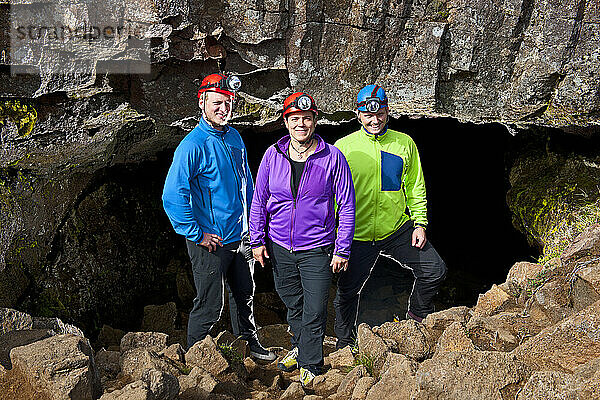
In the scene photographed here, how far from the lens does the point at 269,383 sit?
4484mm

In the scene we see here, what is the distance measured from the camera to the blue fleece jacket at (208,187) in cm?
405

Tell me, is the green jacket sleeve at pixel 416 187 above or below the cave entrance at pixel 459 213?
above

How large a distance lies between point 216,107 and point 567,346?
2844mm

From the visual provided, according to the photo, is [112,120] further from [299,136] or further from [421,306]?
[421,306]

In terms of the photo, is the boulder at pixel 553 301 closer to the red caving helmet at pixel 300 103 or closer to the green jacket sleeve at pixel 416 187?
the green jacket sleeve at pixel 416 187

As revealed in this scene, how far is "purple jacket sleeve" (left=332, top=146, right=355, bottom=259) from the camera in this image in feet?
13.1

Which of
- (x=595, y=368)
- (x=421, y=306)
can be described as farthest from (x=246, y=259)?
(x=595, y=368)

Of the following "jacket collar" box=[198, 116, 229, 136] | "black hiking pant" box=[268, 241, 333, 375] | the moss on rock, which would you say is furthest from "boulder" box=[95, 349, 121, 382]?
the moss on rock

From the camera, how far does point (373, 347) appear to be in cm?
400

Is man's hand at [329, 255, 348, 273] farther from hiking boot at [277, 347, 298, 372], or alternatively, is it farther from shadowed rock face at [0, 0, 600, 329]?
shadowed rock face at [0, 0, 600, 329]

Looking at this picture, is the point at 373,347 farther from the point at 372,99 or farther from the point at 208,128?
the point at 208,128

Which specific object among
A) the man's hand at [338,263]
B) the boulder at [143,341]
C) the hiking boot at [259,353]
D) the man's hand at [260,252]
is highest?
the man's hand at [338,263]

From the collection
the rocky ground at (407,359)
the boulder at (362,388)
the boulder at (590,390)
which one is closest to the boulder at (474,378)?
the rocky ground at (407,359)

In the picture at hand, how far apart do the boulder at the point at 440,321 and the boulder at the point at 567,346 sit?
973 millimetres
